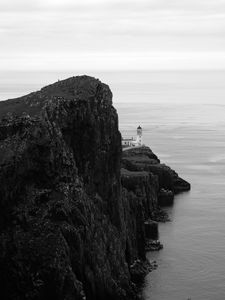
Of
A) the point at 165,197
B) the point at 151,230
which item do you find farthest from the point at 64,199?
the point at 165,197

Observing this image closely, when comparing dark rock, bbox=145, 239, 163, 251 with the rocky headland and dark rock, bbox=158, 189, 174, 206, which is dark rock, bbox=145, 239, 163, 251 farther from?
dark rock, bbox=158, 189, 174, 206

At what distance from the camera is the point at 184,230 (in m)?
105

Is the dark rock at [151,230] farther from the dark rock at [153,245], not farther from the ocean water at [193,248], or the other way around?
the dark rock at [153,245]

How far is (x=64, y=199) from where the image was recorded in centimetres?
6544

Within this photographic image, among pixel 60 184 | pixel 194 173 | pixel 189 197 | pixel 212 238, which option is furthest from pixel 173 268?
pixel 194 173

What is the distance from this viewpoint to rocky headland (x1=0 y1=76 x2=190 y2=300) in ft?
204

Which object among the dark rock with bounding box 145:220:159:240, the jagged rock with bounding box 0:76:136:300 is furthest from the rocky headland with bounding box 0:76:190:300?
the dark rock with bounding box 145:220:159:240

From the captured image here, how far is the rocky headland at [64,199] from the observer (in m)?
62.2

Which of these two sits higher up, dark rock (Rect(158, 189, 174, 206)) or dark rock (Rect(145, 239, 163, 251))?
dark rock (Rect(158, 189, 174, 206))

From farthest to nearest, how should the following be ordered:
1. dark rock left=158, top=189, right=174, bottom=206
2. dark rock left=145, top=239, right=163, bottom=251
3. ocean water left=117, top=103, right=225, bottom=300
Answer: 1. dark rock left=158, top=189, right=174, bottom=206
2. dark rock left=145, top=239, right=163, bottom=251
3. ocean water left=117, top=103, right=225, bottom=300

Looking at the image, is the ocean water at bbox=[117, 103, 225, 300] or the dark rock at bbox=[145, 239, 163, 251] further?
the dark rock at bbox=[145, 239, 163, 251]

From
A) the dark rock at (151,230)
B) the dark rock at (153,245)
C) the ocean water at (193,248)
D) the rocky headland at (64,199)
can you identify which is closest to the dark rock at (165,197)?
the ocean water at (193,248)

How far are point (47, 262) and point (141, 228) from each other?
29.5 m

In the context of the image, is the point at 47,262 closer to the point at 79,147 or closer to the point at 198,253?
the point at 79,147
